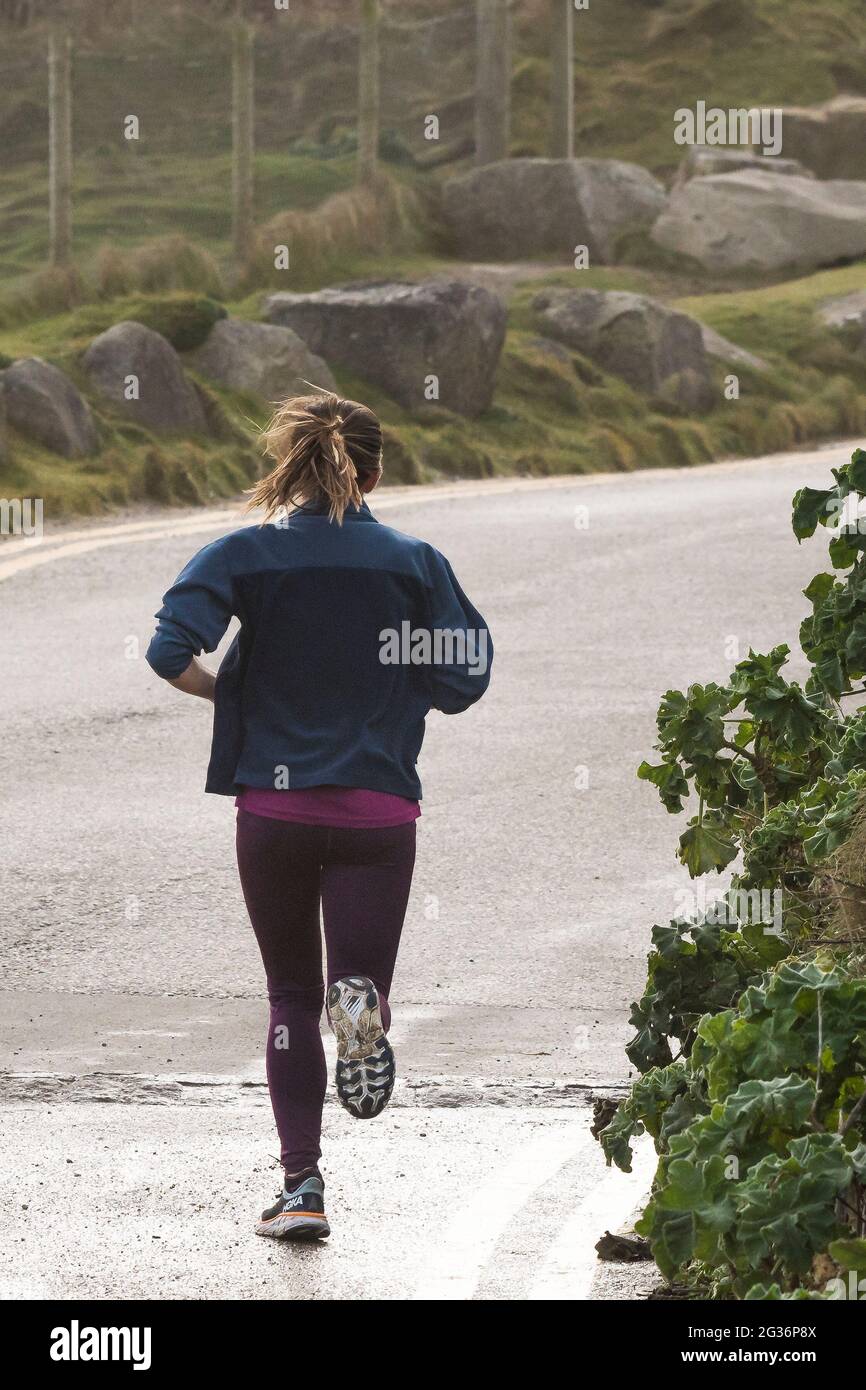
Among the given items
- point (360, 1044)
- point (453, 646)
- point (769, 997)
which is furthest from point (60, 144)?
point (769, 997)

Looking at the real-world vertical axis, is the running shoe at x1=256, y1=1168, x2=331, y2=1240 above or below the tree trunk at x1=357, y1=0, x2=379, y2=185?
below

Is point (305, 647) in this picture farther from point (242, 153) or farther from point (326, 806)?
point (242, 153)

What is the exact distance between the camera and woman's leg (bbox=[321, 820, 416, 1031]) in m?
4.93

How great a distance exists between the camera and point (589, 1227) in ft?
16.8

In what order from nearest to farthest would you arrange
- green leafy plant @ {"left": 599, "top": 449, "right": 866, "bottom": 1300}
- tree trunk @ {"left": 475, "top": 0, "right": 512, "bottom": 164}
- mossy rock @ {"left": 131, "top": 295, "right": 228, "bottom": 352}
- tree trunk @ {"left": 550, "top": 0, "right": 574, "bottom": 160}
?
green leafy plant @ {"left": 599, "top": 449, "right": 866, "bottom": 1300} < mossy rock @ {"left": 131, "top": 295, "right": 228, "bottom": 352} < tree trunk @ {"left": 550, "top": 0, "right": 574, "bottom": 160} < tree trunk @ {"left": 475, "top": 0, "right": 512, "bottom": 164}

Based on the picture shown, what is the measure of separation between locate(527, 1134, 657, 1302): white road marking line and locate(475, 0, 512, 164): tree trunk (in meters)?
30.7

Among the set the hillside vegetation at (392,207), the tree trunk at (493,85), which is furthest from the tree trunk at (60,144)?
the tree trunk at (493,85)

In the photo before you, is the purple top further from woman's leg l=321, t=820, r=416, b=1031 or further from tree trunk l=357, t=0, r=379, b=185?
tree trunk l=357, t=0, r=379, b=185

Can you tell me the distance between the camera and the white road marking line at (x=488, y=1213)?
473 cm

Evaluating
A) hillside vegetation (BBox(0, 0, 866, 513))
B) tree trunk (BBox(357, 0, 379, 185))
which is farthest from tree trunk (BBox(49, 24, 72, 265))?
tree trunk (BBox(357, 0, 379, 185))

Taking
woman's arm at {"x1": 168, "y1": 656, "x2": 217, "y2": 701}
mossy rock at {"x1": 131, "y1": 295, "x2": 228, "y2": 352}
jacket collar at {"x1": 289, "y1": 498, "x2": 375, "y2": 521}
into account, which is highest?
mossy rock at {"x1": 131, "y1": 295, "x2": 228, "y2": 352}

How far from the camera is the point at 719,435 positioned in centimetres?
2630

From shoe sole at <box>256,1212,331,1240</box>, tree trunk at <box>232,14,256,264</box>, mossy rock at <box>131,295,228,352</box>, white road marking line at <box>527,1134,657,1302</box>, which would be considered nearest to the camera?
white road marking line at <box>527,1134,657,1302</box>

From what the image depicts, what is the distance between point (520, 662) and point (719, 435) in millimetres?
13654
